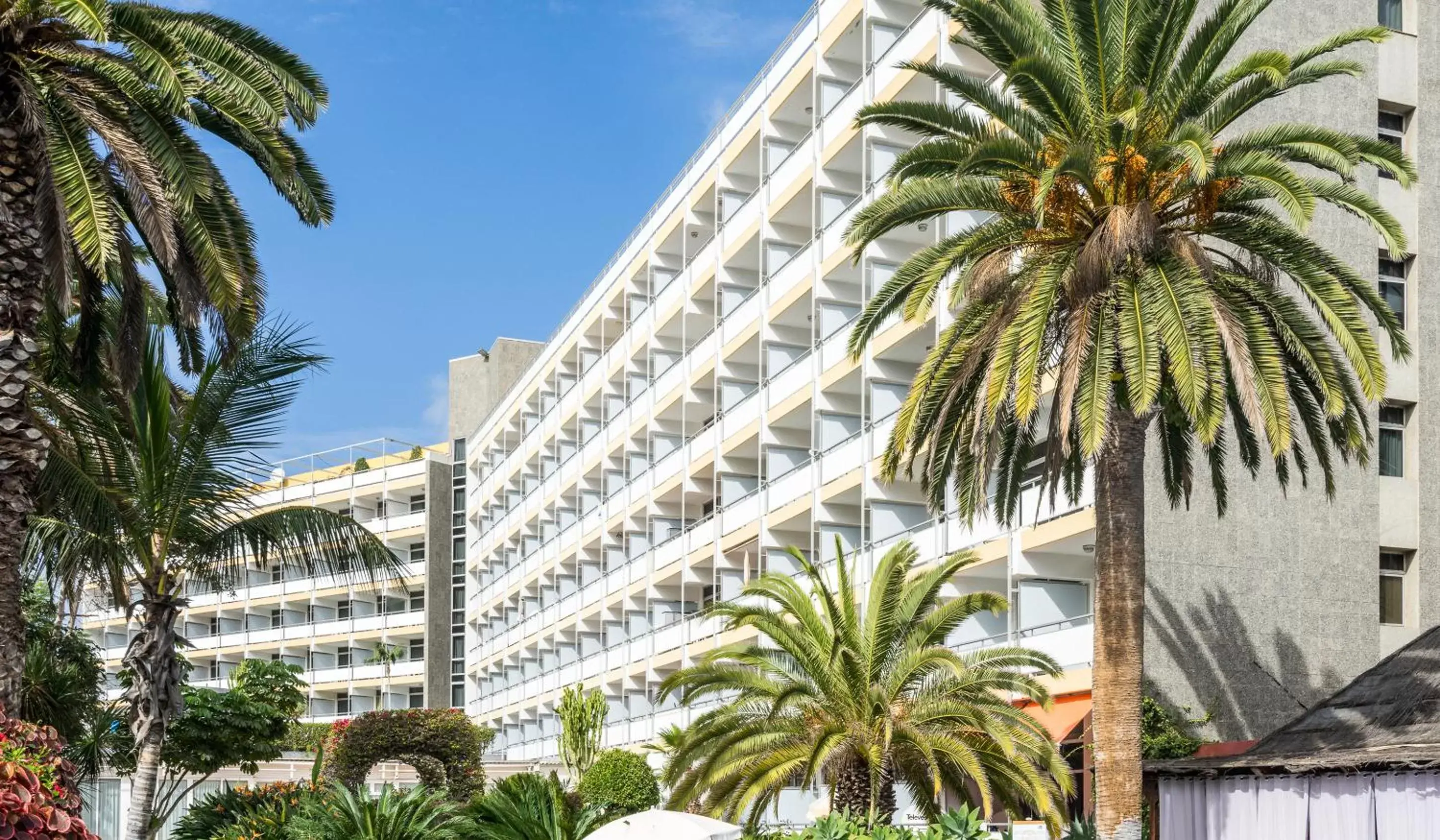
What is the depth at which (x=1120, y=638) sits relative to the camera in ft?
71.2

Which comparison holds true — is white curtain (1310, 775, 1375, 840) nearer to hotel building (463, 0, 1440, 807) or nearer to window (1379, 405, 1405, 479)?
hotel building (463, 0, 1440, 807)

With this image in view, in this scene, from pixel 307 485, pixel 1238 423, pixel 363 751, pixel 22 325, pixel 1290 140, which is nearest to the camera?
pixel 22 325

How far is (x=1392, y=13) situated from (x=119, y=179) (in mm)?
26706

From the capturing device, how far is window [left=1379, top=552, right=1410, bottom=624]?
31656mm

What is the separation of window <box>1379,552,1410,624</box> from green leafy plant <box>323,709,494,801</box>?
18.8 meters

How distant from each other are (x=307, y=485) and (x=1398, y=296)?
6691 centimetres

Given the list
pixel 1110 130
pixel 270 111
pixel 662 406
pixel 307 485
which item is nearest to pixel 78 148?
pixel 270 111

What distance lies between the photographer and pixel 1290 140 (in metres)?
21.8

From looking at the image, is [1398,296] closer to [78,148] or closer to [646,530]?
[78,148]

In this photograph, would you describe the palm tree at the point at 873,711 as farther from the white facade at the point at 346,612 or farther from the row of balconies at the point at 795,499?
the white facade at the point at 346,612

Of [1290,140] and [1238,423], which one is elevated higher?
[1290,140]

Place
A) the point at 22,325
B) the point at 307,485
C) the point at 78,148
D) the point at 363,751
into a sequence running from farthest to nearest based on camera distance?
the point at 307,485 < the point at 363,751 < the point at 78,148 < the point at 22,325

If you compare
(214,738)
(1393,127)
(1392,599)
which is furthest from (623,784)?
(1393,127)

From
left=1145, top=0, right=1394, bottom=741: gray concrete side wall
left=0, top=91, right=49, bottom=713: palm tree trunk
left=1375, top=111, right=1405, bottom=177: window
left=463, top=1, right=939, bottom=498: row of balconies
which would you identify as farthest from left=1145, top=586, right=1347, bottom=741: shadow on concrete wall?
left=0, top=91, right=49, bottom=713: palm tree trunk
